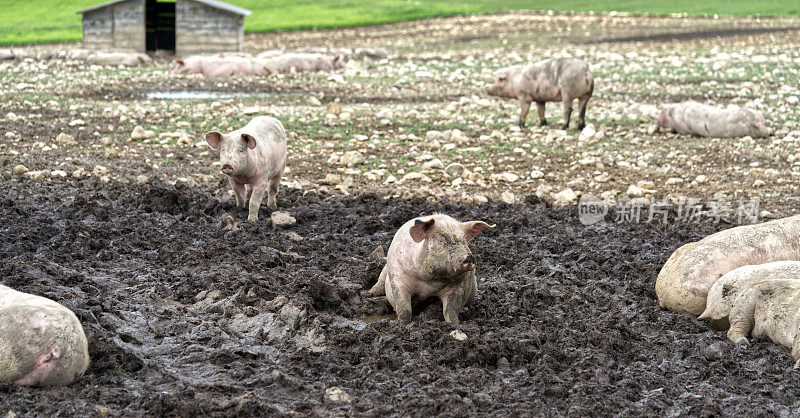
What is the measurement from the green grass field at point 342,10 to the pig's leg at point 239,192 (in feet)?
90.1

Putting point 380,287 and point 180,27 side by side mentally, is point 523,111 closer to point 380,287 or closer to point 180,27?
point 380,287

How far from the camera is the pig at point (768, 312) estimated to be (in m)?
6.02

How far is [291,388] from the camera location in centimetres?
524

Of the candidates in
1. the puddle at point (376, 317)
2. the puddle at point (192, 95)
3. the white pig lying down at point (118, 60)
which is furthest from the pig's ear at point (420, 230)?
the white pig lying down at point (118, 60)

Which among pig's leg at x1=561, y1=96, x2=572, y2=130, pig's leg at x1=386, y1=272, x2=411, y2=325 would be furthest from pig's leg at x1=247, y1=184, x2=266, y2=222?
pig's leg at x1=561, y1=96, x2=572, y2=130

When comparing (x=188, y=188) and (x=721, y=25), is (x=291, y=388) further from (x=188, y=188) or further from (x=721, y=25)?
(x=721, y=25)

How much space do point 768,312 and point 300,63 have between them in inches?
708

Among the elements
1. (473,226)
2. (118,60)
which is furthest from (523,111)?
(118,60)

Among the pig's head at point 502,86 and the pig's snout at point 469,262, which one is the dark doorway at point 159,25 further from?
the pig's snout at point 469,262

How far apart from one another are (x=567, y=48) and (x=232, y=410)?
2378 centimetres

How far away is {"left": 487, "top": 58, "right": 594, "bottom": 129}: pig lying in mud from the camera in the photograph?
14484 mm

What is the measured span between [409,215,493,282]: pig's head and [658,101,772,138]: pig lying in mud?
8.57 metres

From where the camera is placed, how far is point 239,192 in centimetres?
934

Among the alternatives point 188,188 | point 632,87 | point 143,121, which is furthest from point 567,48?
point 188,188
